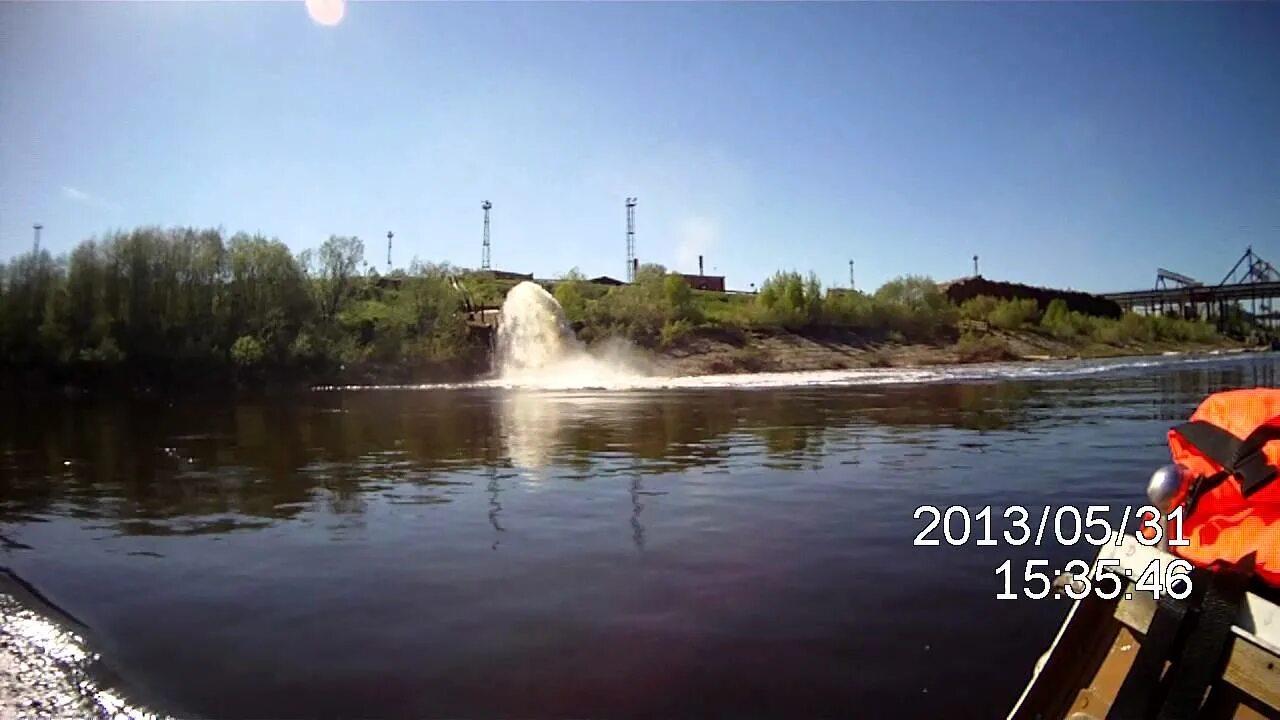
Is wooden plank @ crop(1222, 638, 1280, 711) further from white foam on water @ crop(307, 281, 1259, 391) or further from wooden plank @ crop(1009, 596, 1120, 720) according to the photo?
white foam on water @ crop(307, 281, 1259, 391)

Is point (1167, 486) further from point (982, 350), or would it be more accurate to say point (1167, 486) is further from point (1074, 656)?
point (982, 350)

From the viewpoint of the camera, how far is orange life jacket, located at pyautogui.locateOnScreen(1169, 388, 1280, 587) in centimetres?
296

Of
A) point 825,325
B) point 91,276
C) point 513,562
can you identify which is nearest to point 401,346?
point 91,276

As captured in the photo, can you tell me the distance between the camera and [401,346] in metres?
60.0

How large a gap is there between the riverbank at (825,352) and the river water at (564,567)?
43.3 m

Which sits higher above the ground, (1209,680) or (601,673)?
(1209,680)

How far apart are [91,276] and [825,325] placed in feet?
196

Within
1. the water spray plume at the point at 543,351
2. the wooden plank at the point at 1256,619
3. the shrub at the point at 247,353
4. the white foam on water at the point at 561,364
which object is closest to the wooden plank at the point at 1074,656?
the wooden plank at the point at 1256,619

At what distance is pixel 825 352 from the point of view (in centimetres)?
6944

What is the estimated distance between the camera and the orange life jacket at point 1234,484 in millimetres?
2955

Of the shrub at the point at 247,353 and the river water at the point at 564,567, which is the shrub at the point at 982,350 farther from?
the shrub at the point at 247,353

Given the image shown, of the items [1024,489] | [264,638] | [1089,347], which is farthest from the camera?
[1089,347]

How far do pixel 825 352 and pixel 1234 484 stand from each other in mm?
67812

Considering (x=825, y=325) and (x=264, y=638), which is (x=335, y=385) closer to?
(x=825, y=325)
